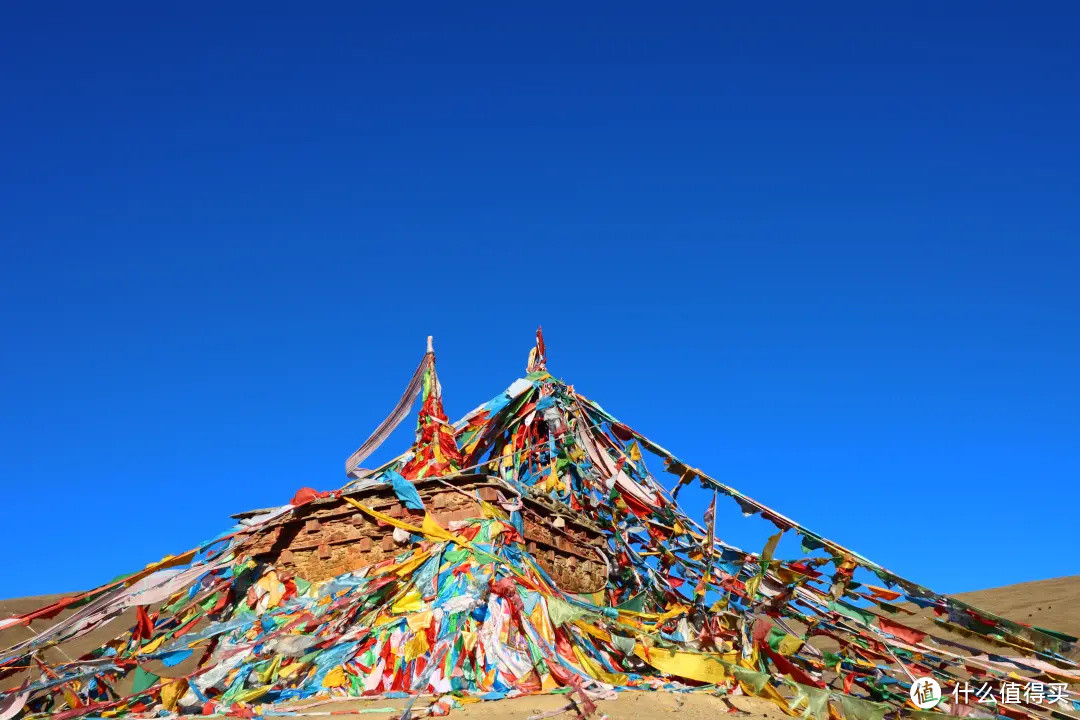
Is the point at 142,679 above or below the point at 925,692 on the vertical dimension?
below

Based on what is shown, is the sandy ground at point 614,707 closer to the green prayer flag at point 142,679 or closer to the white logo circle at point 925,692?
the white logo circle at point 925,692

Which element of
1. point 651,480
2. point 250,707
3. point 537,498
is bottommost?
point 250,707

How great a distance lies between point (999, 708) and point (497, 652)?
373cm

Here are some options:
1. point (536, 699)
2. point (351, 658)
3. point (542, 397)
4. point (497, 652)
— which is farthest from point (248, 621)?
point (542, 397)

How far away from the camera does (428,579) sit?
7152mm

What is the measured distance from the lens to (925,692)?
6438 mm

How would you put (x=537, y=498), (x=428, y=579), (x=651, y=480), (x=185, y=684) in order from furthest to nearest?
(x=651, y=480) → (x=537, y=498) → (x=428, y=579) → (x=185, y=684)

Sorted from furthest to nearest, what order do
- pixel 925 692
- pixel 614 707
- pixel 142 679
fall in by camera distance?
pixel 142 679 < pixel 925 692 < pixel 614 707

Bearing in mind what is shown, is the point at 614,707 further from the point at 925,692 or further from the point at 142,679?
the point at 142,679

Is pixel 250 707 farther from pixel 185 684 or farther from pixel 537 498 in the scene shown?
pixel 537 498

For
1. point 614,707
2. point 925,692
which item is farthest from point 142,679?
point 925,692

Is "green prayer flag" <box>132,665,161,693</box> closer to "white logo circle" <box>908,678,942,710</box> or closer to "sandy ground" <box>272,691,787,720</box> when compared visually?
"sandy ground" <box>272,691,787,720</box>

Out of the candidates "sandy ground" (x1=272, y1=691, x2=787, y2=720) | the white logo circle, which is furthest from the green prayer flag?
the white logo circle

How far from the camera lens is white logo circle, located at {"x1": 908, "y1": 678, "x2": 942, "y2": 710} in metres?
6.36
